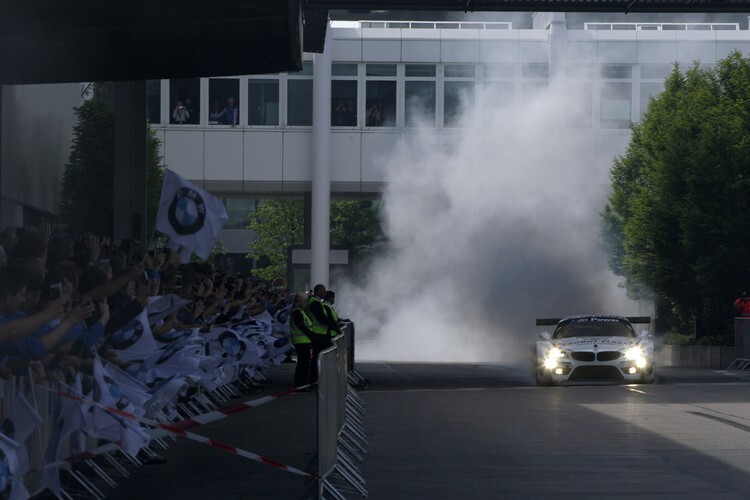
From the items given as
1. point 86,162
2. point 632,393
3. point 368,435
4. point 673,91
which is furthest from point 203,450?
point 673,91

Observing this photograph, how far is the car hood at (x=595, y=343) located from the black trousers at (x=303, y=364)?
4.11 metres

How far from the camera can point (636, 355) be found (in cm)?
2223

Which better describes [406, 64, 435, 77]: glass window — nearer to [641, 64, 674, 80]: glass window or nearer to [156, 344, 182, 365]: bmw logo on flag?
[641, 64, 674, 80]: glass window

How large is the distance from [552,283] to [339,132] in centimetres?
885

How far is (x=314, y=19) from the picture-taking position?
2072 centimetres

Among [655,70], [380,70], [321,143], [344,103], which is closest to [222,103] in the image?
[321,143]

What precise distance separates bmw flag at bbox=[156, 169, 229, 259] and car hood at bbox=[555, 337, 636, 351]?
7.87m

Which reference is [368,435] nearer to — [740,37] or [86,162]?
[86,162]

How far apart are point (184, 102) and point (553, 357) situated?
26111 millimetres

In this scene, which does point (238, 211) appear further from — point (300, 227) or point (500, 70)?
point (500, 70)

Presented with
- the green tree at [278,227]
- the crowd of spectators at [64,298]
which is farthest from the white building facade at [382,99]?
the crowd of spectators at [64,298]

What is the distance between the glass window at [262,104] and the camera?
152 ft

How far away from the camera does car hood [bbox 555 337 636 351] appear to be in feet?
72.8

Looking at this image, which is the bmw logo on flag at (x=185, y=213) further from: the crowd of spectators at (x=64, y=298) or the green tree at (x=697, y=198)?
the green tree at (x=697, y=198)
